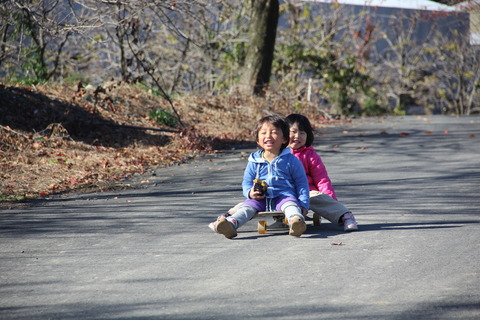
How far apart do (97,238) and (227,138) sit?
8.12 meters

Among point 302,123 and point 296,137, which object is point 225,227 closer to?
point 296,137

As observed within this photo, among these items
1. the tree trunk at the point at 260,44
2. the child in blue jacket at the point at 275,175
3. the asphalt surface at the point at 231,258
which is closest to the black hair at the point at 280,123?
the child in blue jacket at the point at 275,175

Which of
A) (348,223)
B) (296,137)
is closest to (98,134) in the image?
(296,137)

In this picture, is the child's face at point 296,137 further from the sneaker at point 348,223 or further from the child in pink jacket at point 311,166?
the sneaker at point 348,223

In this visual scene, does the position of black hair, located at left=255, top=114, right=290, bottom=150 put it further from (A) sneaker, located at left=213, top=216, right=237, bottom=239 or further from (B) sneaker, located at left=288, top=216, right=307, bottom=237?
(A) sneaker, located at left=213, top=216, right=237, bottom=239

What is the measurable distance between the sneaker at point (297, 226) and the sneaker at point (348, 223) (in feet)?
1.62

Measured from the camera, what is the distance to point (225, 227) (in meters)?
5.43

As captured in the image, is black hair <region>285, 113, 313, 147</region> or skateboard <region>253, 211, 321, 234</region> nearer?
skateboard <region>253, 211, 321, 234</region>

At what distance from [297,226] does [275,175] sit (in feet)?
2.03

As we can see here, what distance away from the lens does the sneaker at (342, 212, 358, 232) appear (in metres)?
5.70

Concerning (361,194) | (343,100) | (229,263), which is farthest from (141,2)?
(343,100)

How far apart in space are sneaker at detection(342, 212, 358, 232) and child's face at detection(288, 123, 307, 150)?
806 millimetres

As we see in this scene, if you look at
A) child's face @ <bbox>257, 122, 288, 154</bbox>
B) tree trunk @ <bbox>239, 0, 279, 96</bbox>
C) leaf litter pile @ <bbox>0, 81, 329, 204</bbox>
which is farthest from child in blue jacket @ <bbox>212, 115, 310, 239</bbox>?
tree trunk @ <bbox>239, 0, 279, 96</bbox>

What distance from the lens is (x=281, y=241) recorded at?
5.41m
